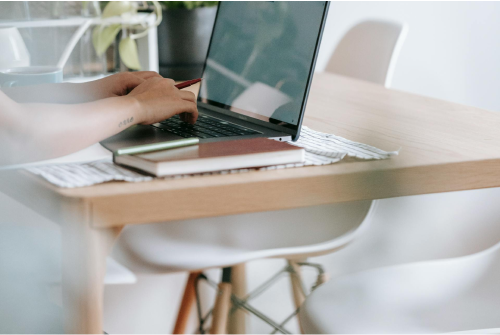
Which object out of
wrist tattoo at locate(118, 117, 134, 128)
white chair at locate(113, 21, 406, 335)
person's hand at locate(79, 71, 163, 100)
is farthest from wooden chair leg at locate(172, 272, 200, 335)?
wrist tattoo at locate(118, 117, 134, 128)

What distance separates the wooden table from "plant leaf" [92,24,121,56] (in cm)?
90

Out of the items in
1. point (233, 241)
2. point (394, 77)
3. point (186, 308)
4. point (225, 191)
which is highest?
point (225, 191)

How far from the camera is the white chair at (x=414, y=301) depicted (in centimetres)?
77

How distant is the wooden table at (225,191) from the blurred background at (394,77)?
1.25 feet

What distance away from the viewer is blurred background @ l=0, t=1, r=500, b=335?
59.7 inches

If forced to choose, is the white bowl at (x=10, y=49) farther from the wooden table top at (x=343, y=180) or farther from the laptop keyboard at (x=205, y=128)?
the wooden table top at (x=343, y=180)

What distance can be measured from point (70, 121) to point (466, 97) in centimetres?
213

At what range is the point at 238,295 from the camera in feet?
4.47

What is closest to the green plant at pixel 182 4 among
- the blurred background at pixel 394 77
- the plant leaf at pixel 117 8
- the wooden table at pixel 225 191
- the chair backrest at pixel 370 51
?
the blurred background at pixel 394 77

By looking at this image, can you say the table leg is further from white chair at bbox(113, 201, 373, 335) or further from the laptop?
white chair at bbox(113, 201, 373, 335)

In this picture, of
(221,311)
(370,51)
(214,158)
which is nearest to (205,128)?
(214,158)

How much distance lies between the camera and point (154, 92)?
75cm

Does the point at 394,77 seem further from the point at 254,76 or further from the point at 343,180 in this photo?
the point at 343,180

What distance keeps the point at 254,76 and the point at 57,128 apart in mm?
388
